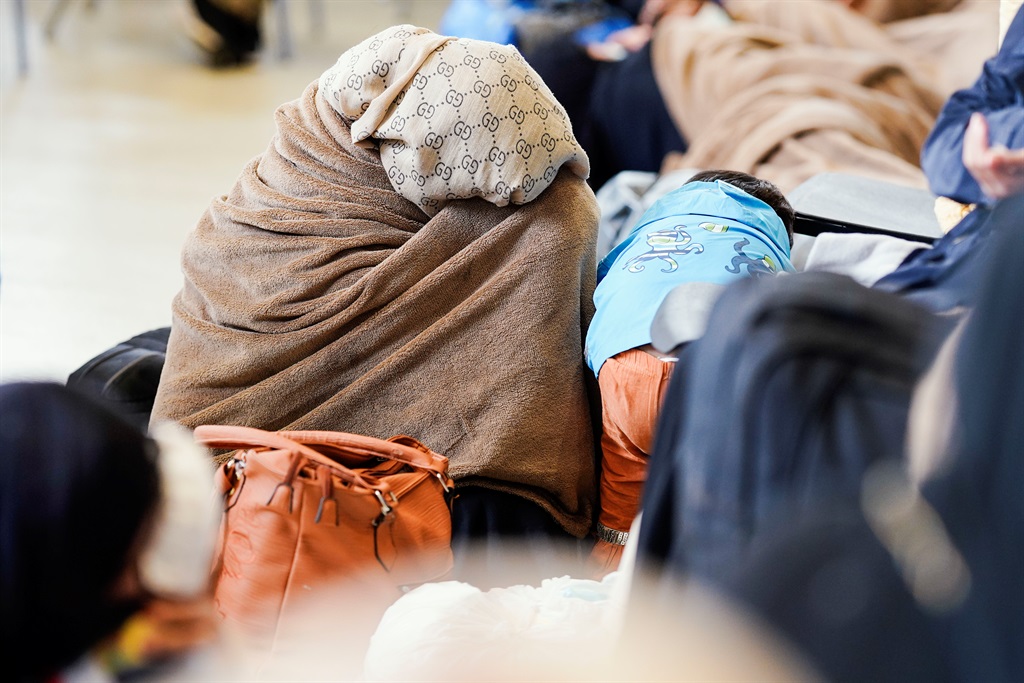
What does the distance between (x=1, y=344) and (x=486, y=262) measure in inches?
55.0

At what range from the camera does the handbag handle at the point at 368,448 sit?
1.31m

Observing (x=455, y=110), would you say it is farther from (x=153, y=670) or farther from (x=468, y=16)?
(x=468, y=16)

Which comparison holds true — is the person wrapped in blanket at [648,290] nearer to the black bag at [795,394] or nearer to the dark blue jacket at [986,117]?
the dark blue jacket at [986,117]

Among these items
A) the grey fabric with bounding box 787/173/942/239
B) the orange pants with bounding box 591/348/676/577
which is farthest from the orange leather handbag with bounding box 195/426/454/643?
the grey fabric with bounding box 787/173/942/239

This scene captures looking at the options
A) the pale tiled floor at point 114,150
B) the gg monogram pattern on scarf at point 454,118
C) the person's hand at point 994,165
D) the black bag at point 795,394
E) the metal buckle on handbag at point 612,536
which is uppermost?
the black bag at point 795,394

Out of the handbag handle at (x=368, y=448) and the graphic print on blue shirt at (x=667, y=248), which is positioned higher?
the graphic print on blue shirt at (x=667, y=248)

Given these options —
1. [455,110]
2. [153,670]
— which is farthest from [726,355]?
[455,110]

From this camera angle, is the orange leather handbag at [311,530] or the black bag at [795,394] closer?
the black bag at [795,394]

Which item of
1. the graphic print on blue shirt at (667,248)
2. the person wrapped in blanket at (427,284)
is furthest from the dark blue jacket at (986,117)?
the person wrapped in blanket at (427,284)

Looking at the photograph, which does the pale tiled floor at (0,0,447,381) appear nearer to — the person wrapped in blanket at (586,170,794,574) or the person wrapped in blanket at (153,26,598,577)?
the person wrapped in blanket at (153,26,598,577)

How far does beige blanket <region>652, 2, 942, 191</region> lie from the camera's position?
2.41 meters

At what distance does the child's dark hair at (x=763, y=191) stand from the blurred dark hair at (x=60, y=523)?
1265mm

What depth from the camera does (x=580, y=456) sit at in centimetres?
153

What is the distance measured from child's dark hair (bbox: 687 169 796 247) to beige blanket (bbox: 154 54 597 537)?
11.9 inches
